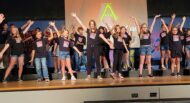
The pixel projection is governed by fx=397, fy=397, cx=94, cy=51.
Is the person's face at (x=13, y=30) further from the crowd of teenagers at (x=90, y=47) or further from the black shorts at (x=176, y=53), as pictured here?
the black shorts at (x=176, y=53)

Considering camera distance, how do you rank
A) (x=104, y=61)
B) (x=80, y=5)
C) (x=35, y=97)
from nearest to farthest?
(x=35, y=97) → (x=104, y=61) → (x=80, y=5)

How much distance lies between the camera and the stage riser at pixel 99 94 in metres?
5.87

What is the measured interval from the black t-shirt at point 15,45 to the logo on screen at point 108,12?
3.62 meters

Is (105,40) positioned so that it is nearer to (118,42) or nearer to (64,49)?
(118,42)

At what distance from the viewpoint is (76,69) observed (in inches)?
364

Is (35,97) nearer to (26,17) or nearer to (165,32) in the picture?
(165,32)

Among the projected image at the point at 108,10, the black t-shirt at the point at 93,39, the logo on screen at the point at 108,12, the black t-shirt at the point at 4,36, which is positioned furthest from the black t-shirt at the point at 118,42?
the logo on screen at the point at 108,12

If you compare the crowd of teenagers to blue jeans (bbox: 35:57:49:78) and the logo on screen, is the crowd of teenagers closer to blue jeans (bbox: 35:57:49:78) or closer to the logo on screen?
blue jeans (bbox: 35:57:49:78)

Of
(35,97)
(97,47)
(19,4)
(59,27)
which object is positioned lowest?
(35,97)

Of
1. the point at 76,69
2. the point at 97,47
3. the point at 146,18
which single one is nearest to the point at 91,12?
the point at 146,18

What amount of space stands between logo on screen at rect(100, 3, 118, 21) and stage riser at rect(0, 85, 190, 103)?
18.0ft

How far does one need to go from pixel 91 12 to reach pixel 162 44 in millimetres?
2583

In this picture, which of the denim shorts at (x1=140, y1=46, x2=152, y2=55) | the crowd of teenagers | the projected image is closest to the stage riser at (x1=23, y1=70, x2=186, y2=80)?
the crowd of teenagers

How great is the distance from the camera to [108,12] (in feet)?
36.9
